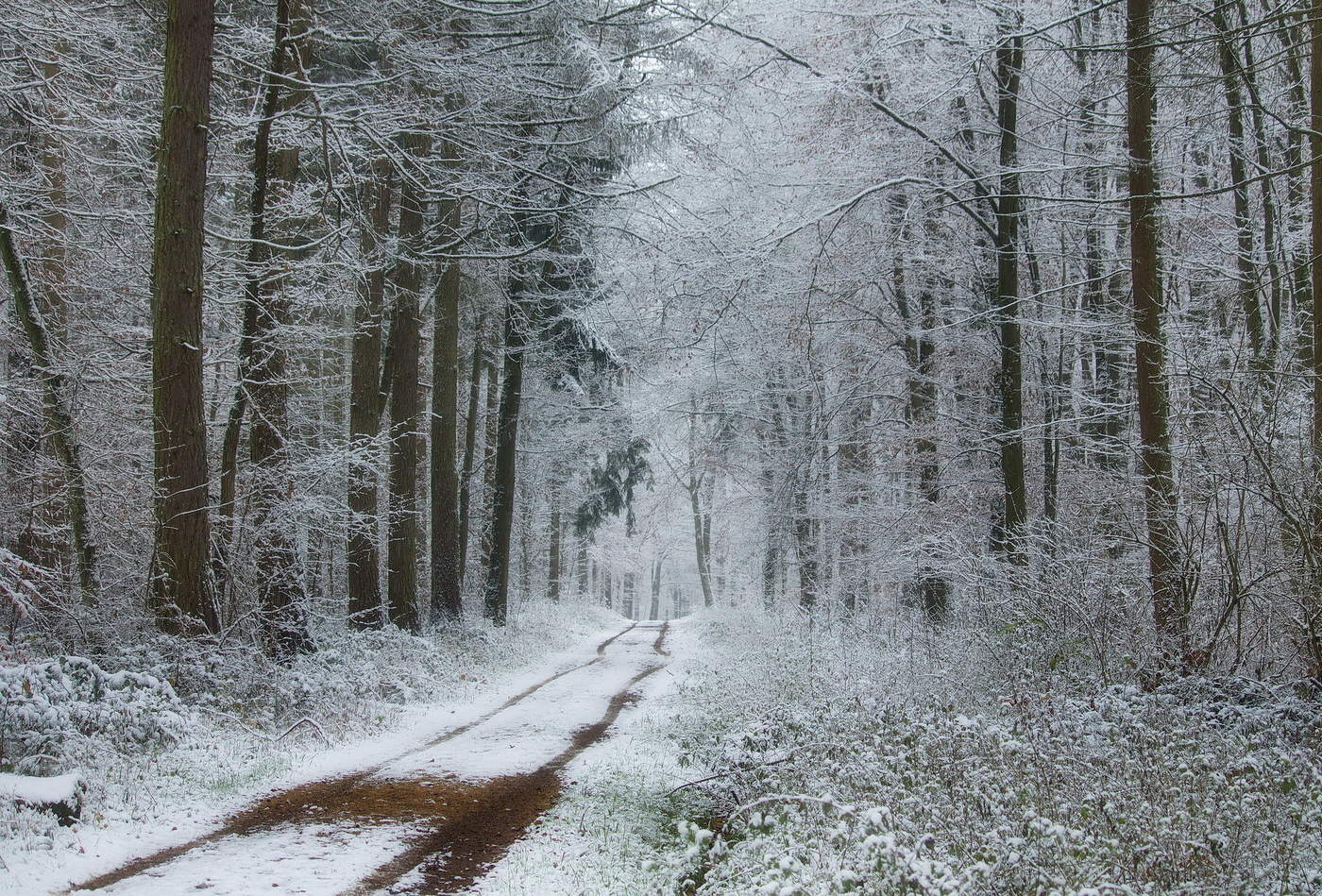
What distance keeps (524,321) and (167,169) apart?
990cm

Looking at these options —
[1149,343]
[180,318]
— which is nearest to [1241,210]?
[1149,343]

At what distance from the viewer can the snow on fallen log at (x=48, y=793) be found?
5.14 meters

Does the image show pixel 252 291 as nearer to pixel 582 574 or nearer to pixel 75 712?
pixel 75 712

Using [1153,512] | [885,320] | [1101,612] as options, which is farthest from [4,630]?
[885,320]

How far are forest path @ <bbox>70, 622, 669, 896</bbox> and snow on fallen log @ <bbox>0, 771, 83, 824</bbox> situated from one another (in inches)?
33.1

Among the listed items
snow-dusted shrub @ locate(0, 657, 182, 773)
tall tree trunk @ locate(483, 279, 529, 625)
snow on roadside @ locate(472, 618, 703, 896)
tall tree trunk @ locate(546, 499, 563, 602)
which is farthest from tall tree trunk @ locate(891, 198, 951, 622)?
tall tree trunk @ locate(546, 499, 563, 602)

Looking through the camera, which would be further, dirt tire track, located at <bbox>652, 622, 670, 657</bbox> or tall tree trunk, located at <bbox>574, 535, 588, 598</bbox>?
tall tree trunk, located at <bbox>574, 535, 588, 598</bbox>

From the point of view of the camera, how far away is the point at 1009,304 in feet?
37.9

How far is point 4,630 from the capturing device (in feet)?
28.5

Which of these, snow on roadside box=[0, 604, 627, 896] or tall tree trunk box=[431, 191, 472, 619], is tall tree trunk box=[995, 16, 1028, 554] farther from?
tall tree trunk box=[431, 191, 472, 619]

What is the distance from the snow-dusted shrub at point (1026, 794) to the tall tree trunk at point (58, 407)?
684 centimetres

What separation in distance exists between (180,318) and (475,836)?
5969mm

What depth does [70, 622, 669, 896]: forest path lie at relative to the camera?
14.6 feet

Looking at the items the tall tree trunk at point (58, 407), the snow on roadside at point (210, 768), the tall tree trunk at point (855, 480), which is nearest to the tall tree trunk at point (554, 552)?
the tall tree trunk at point (855, 480)
